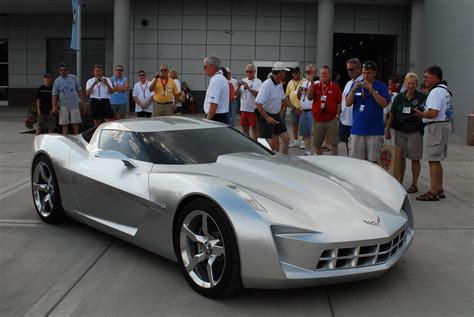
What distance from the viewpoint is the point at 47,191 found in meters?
5.72

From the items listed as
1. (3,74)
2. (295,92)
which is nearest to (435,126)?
(295,92)

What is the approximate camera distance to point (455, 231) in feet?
18.4

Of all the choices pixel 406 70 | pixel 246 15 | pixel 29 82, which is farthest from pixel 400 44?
pixel 29 82

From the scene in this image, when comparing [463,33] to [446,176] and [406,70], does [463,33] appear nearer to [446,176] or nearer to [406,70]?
[406,70]

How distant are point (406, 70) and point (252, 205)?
20497 millimetres

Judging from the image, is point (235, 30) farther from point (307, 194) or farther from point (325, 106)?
point (307, 194)

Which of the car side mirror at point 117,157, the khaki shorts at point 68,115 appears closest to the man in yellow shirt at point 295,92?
the khaki shorts at point 68,115

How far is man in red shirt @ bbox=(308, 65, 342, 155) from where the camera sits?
873cm

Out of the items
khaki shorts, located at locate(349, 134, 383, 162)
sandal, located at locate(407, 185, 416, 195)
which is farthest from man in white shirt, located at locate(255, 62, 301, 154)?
sandal, located at locate(407, 185, 416, 195)

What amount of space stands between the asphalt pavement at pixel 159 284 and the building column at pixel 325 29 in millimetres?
15630

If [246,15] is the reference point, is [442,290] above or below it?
below

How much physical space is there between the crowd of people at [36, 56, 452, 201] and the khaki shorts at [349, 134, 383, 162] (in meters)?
0.01

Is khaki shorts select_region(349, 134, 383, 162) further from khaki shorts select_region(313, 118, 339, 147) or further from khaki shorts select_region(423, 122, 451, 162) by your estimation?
khaki shorts select_region(313, 118, 339, 147)

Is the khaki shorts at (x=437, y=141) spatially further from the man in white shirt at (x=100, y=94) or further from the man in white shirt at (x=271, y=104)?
the man in white shirt at (x=100, y=94)
